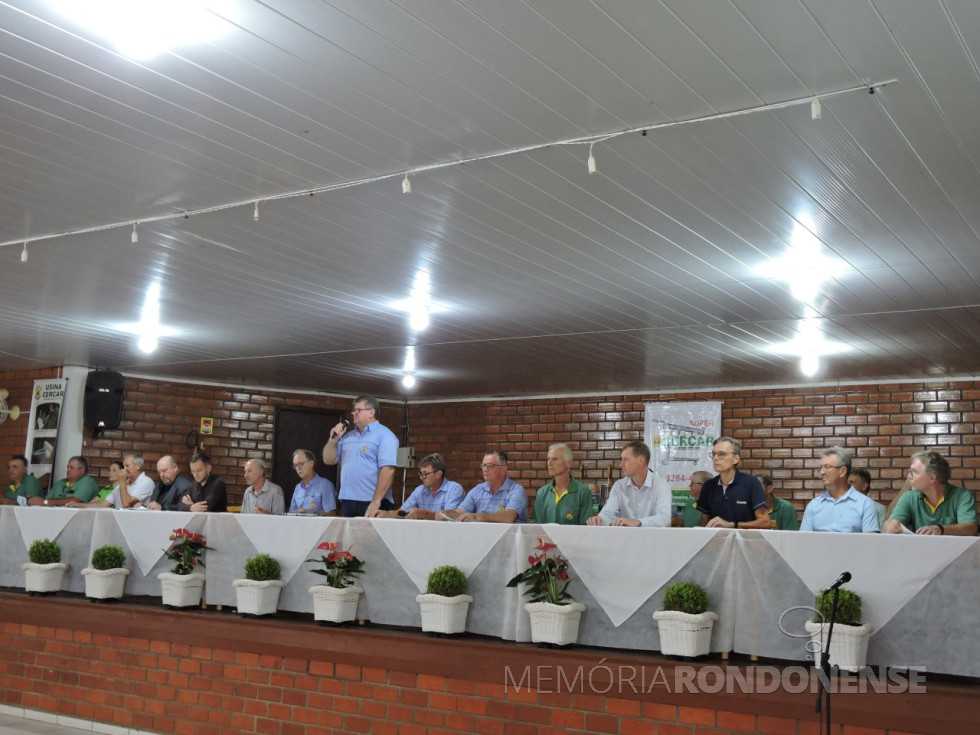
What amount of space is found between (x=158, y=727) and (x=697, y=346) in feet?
15.7

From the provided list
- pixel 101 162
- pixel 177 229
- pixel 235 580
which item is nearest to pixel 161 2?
pixel 101 162

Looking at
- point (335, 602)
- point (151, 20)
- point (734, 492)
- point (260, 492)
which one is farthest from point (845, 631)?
point (260, 492)

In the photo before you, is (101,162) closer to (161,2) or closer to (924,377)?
(161,2)

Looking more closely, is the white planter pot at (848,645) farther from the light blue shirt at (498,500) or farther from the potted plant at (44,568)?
the potted plant at (44,568)

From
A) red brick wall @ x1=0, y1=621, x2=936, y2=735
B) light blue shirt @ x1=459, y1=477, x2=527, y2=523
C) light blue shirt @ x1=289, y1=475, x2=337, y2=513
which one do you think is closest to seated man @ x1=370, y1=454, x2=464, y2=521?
light blue shirt @ x1=459, y1=477, x2=527, y2=523

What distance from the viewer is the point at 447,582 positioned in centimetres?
459

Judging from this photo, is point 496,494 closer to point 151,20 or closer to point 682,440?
point 151,20

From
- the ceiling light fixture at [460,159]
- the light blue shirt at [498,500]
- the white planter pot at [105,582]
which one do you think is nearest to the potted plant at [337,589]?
the light blue shirt at [498,500]

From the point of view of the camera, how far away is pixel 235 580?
5.38m

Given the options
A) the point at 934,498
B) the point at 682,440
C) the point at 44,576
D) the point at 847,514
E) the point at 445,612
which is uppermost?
the point at 682,440

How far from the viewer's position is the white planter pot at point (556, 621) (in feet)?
14.0

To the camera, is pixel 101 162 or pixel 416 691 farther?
pixel 416 691

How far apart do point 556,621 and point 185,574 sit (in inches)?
97.5

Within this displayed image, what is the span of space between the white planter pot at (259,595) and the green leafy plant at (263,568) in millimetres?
22
